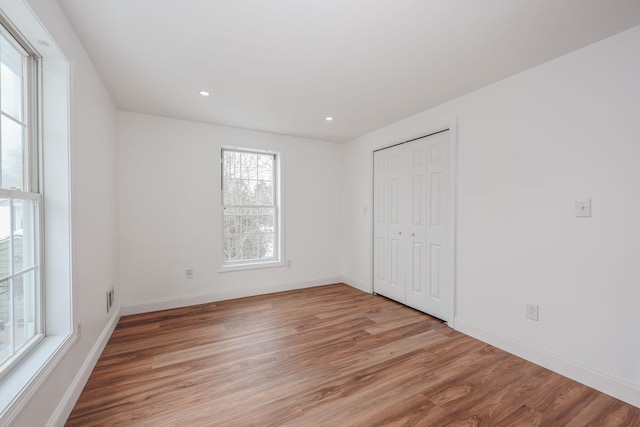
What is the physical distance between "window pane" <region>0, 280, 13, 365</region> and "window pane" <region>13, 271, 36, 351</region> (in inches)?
1.6

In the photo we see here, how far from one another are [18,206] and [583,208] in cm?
361

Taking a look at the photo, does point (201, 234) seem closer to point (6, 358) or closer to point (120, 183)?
point (120, 183)

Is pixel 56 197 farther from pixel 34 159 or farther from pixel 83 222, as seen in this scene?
pixel 83 222

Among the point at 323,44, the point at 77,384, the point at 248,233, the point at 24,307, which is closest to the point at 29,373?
the point at 24,307

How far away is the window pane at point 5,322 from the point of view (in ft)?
4.27

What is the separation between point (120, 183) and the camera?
10.6 ft

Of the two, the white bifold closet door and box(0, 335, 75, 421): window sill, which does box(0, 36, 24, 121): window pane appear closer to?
box(0, 335, 75, 421): window sill

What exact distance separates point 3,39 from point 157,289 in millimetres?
2799

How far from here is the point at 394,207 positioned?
3742 mm

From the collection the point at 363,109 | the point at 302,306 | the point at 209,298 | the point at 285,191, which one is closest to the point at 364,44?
the point at 363,109

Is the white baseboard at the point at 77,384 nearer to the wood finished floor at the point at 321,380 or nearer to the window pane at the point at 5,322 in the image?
the wood finished floor at the point at 321,380

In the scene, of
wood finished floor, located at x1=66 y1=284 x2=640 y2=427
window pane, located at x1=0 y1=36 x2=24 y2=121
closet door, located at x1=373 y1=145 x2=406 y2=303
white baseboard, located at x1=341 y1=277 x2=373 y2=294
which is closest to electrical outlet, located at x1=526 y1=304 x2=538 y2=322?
wood finished floor, located at x1=66 y1=284 x2=640 y2=427

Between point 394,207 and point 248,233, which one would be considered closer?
point 394,207

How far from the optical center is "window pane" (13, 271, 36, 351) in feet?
4.63
